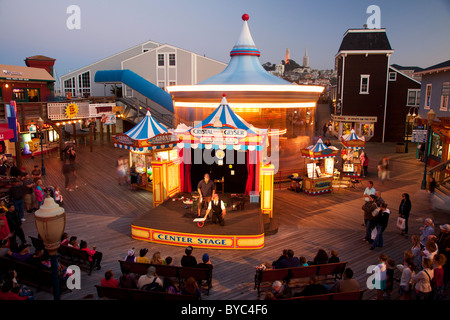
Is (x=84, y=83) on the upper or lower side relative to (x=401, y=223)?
upper

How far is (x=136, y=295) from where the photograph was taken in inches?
269

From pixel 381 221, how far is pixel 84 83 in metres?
32.8

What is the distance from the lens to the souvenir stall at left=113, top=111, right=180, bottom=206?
13.6 meters

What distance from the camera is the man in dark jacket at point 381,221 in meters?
10.1

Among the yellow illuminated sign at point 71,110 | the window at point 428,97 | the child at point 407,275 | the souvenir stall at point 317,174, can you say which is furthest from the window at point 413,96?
the child at point 407,275

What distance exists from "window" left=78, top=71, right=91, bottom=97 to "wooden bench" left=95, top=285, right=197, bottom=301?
31809 mm

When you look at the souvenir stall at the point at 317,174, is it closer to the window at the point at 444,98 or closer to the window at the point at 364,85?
the window at the point at 444,98

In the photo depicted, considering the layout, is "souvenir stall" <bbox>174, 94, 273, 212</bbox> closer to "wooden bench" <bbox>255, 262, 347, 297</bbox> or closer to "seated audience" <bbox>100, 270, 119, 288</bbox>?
"wooden bench" <bbox>255, 262, 347, 297</bbox>

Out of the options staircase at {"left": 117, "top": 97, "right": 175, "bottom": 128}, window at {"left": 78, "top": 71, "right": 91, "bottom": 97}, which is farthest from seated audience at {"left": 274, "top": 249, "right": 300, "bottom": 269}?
window at {"left": 78, "top": 71, "right": 91, "bottom": 97}

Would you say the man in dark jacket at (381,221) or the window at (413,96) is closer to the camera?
the man in dark jacket at (381,221)

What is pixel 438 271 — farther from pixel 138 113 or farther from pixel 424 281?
pixel 138 113

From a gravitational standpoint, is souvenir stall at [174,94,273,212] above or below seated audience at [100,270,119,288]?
above

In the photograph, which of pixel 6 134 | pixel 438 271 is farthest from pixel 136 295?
pixel 6 134

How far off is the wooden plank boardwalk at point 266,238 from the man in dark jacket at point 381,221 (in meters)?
0.26
